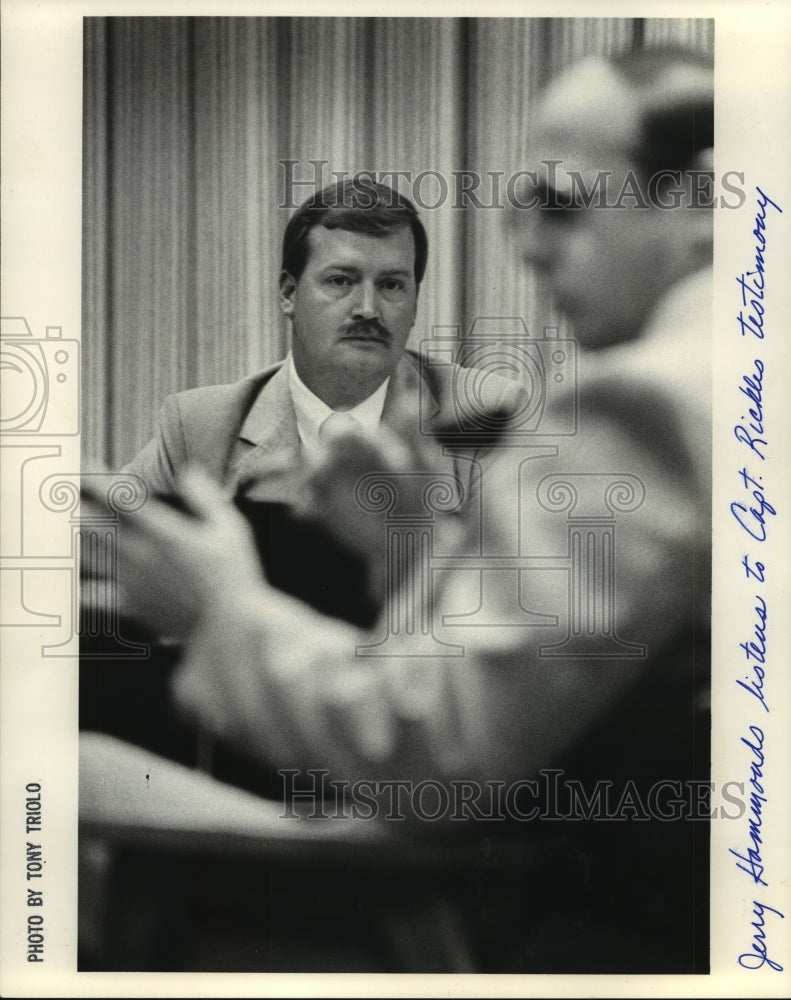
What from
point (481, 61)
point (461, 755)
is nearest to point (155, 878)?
point (461, 755)

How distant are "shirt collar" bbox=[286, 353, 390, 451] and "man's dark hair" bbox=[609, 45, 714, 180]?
28.9 inches

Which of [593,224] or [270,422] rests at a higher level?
[593,224]

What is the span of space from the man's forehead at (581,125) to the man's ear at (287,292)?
564mm

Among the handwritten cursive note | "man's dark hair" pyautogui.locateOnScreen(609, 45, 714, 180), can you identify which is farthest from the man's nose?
the handwritten cursive note

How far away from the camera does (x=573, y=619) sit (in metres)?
2.77

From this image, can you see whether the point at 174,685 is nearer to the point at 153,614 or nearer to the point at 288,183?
the point at 153,614

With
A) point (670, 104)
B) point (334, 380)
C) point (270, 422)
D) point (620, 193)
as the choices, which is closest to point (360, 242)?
point (334, 380)

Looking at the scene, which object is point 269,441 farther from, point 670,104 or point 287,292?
point 670,104

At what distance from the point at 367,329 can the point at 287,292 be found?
0.60 ft

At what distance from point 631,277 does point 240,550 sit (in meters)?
0.99

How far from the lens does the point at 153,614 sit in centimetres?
277

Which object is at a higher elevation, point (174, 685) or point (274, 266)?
point (274, 266)

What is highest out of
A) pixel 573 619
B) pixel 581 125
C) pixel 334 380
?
pixel 581 125

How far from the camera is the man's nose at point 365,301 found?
279 centimetres
